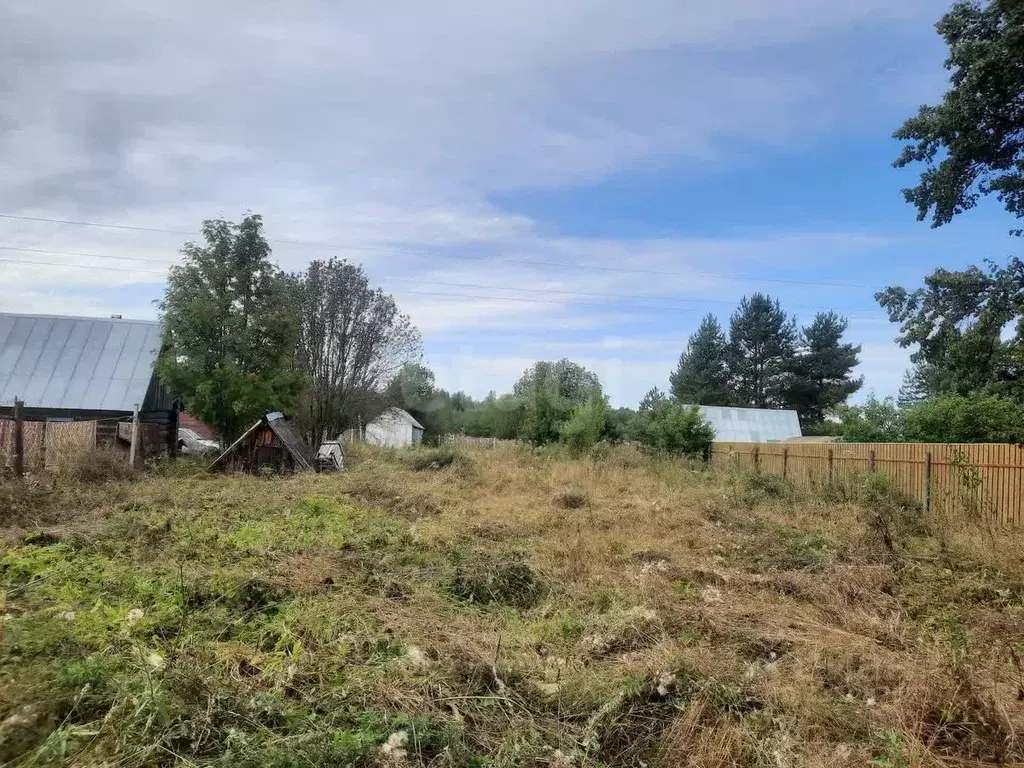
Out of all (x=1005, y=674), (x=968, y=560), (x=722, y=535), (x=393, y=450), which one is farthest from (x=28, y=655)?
(x=393, y=450)

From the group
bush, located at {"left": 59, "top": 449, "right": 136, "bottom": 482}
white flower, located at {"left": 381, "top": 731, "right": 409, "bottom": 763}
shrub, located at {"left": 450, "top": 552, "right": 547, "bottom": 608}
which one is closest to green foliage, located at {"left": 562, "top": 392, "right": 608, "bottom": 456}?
bush, located at {"left": 59, "top": 449, "right": 136, "bottom": 482}

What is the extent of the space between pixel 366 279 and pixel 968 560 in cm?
2361

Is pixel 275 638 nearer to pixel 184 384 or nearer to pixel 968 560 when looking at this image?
pixel 968 560

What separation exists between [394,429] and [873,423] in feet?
83.1

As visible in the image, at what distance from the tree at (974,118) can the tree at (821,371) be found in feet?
105

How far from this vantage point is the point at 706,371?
49781 millimetres

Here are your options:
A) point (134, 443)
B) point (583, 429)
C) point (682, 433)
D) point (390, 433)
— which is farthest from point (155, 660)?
point (390, 433)

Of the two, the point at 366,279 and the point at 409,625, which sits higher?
the point at 366,279

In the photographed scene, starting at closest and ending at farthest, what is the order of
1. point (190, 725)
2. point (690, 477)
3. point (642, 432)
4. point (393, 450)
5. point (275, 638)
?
point (190, 725)
point (275, 638)
point (690, 477)
point (393, 450)
point (642, 432)

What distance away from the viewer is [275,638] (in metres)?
4.59

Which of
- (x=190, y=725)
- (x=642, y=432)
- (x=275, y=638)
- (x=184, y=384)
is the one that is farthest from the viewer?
(x=642, y=432)

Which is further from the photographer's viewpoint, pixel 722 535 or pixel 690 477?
pixel 690 477

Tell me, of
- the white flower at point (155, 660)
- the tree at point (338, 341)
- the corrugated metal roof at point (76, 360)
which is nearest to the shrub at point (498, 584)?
the white flower at point (155, 660)

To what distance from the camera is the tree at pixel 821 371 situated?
4669cm
